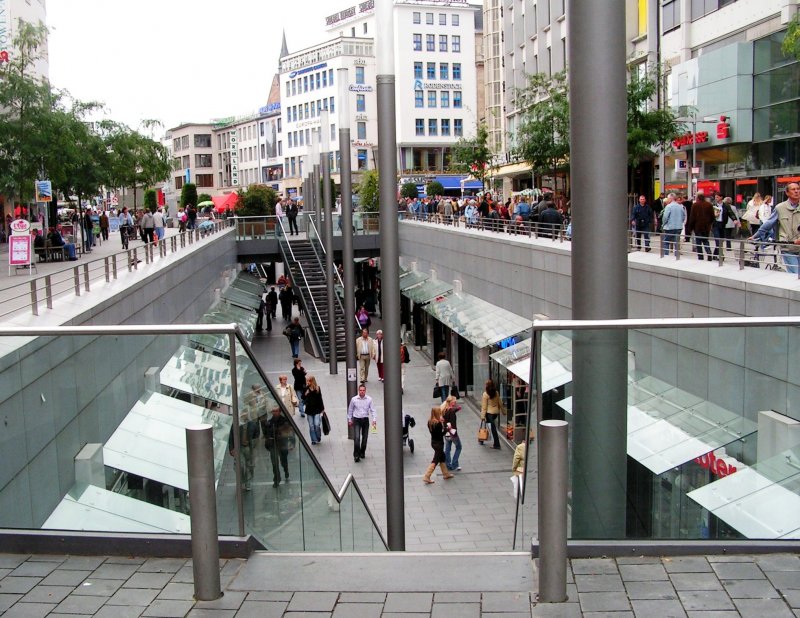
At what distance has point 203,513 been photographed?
4598 mm

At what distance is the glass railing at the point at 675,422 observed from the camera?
486cm

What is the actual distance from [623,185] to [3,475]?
3876mm

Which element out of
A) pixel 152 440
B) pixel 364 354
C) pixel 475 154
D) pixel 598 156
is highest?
pixel 475 154

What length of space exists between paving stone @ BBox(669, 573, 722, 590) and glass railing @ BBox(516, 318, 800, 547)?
372 mm

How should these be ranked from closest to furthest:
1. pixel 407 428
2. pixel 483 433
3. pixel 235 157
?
1. pixel 407 428
2. pixel 483 433
3. pixel 235 157

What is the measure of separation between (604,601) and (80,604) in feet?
7.63

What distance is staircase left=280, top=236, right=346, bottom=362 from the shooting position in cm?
3878

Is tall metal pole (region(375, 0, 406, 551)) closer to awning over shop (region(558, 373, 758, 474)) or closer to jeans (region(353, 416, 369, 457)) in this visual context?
awning over shop (region(558, 373, 758, 474))

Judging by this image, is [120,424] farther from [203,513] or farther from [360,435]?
[360,435]

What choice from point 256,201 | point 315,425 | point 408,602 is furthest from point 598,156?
point 256,201

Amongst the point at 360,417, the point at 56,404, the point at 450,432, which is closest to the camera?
the point at 56,404

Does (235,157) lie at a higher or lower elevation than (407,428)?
higher

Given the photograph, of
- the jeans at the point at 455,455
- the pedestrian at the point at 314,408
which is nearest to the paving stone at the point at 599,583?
the jeans at the point at 455,455

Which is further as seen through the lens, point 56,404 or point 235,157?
point 235,157
